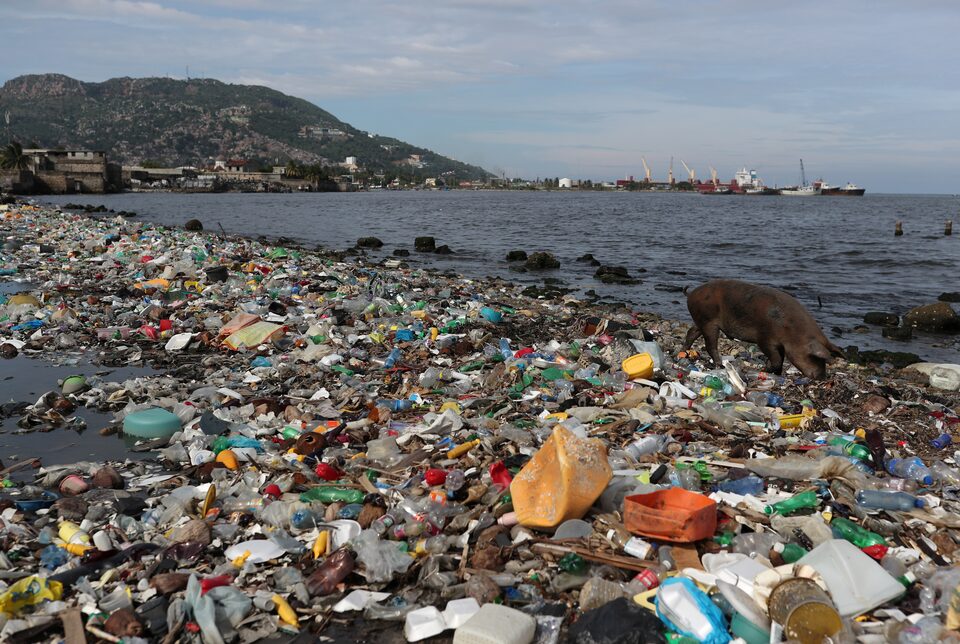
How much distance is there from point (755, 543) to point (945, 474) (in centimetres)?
196

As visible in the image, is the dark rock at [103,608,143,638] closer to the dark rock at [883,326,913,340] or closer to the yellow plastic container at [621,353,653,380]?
the yellow plastic container at [621,353,653,380]

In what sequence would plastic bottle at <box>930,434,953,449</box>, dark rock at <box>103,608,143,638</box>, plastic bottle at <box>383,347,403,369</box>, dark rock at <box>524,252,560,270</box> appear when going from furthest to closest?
dark rock at <box>524,252,560,270</box>
plastic bottle at <box>383,347,403,369</box>
plastic bottle at <box>930,434,953,449</box>
dark rock at <box>103,608,143,638</box>

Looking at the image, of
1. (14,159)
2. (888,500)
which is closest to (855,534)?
(888,500)

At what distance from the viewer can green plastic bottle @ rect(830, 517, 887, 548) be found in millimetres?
3389

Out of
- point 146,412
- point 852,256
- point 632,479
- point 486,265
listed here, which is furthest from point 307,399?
point 852,256

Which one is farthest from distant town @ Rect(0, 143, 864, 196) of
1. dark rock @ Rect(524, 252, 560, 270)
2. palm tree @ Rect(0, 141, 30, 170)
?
dark rock @ Rect(524, 252, 560, 270)

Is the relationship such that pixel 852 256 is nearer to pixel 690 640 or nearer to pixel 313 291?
pixel 313 291

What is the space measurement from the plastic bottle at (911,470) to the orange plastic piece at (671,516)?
5.95 ft

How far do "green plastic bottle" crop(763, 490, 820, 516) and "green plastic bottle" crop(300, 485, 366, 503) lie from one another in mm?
2370

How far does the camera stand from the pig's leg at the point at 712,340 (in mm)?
8095

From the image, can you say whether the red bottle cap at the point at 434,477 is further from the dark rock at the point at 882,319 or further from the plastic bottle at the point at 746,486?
the dark rock at the point at 882,319

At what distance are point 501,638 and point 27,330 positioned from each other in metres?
8.40

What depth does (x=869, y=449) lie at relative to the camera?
15.5ft

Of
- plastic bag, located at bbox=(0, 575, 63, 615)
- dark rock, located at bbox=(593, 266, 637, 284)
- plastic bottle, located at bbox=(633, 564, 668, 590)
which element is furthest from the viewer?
dark rock, located at bbox=(593, 266, 637, 284)
